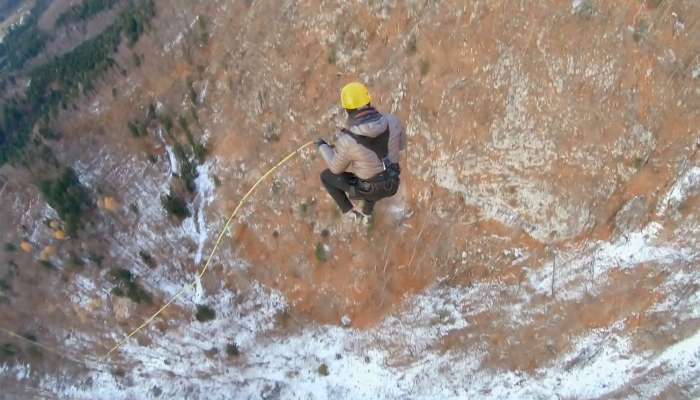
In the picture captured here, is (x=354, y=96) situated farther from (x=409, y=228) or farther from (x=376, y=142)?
(x=409, y=228)

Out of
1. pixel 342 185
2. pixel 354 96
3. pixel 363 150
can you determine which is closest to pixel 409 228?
pixel 342 185

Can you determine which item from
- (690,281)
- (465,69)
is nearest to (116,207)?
(465,69)

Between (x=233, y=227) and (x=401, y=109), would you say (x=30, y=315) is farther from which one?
(x=401, y=109)

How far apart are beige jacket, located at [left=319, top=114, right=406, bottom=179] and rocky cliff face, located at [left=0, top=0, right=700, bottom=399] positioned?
802 cm

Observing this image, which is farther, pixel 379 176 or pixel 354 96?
pixel 379 176

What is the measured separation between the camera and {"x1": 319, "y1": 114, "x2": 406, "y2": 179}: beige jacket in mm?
6590

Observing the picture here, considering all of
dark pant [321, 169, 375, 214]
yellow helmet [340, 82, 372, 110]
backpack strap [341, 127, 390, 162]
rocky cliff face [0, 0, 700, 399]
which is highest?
rocky cliff face [0, 0, 700, 399]

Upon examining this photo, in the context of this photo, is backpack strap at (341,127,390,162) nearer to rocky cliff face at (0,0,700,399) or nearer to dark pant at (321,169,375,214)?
dark pant at (321,169,375,214)

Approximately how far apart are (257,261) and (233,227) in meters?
1.56

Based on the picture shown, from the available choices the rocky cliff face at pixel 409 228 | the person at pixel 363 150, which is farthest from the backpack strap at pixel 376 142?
the rocky cliff face at pixel 409 228

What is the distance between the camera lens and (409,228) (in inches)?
602

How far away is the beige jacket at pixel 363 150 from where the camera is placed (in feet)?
21.6

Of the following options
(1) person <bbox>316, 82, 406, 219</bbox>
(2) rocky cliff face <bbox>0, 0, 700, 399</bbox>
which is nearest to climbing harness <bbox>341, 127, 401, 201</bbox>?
(1) person <bbox>316, 82, 406, 219</bbox>

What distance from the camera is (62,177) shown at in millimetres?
19766
